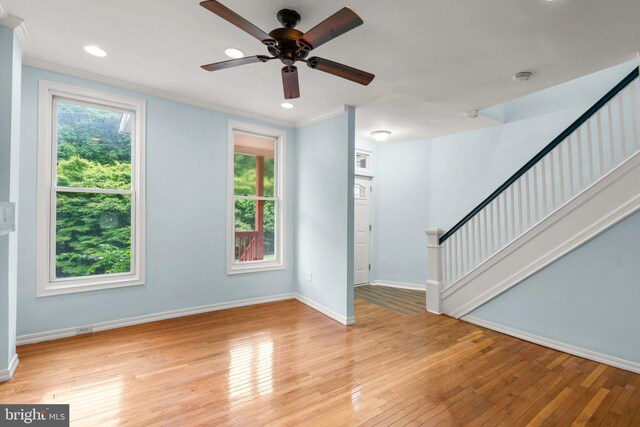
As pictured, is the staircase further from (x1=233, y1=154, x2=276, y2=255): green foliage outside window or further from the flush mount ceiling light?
(x1=233, y1=154, x2=276, y2=255): green foliage outside window

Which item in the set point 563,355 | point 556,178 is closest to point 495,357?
point 563,355

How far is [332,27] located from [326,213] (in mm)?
2586

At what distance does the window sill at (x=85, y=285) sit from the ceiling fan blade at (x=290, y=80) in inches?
110

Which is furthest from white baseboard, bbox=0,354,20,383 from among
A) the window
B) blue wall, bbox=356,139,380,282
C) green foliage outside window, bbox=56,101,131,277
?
the window

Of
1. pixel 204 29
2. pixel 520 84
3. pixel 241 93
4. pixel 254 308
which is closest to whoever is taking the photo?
pixel 204 29

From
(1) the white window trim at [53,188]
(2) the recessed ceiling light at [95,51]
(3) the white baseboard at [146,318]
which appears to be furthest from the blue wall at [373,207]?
(2) the recessed ceiling light at [95,51]

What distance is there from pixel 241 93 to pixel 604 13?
128 inches

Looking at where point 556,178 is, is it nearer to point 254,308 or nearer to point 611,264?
point 611,264

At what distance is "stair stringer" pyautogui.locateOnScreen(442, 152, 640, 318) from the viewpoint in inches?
106

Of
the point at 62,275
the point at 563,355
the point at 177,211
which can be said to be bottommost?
the point at 563,355

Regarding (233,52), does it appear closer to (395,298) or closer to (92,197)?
(92,197)

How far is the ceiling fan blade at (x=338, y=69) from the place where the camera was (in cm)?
207

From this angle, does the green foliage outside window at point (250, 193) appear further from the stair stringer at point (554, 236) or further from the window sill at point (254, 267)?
the stair stringer at point (554, 236)

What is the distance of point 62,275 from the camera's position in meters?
3.20
